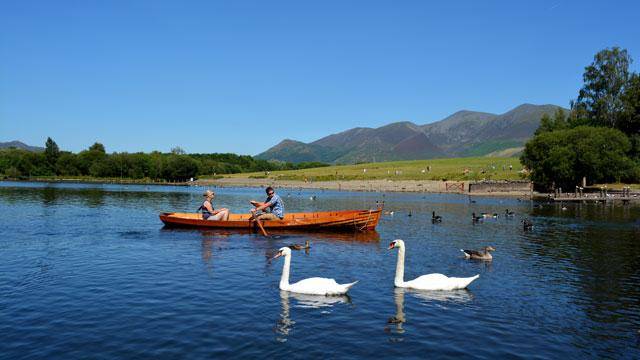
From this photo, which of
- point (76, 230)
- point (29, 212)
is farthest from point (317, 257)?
point (29, 212)

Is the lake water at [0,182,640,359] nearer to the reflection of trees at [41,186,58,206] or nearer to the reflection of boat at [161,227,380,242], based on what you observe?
the reflection of boat at [161,227,380,242]

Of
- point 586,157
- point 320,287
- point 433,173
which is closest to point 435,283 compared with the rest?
point 320,287

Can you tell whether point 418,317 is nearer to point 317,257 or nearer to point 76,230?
point 317,257

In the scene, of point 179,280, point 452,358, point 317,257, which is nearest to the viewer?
point 452,358

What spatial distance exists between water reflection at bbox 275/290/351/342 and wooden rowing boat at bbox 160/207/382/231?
18421 mm

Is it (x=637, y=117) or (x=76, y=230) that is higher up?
(x=637, y=117)

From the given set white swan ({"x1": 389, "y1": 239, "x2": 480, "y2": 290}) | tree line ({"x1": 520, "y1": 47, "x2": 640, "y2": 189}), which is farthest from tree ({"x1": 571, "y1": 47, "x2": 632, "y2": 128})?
white swan ({"x1": 389, "y1": 239, "x2": 480, "y2": 290})

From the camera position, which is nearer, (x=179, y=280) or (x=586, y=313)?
(x=586, y=313)

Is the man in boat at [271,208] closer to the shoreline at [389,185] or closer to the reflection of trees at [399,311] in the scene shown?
the reflection of trees at [399,311]

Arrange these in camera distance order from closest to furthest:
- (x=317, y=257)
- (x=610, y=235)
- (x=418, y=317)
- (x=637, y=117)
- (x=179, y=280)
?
(x=418, y=317) → (x=179, y=280) → (x=317, y=257) → (x=610, y=235) → (x=637, y=117)

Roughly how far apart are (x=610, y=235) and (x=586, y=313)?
23.8m

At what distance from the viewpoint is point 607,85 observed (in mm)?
101188

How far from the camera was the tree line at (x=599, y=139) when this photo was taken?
293 feet

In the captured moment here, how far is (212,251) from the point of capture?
89.7ft
